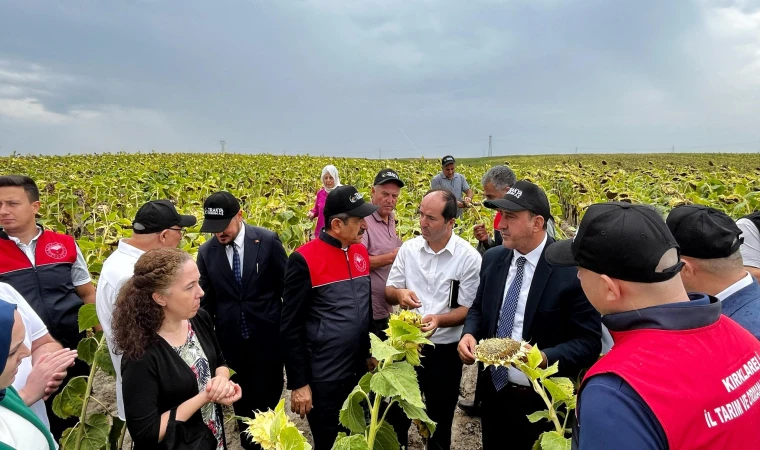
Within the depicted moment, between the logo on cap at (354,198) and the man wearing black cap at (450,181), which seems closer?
the logo on cap at (354,198)

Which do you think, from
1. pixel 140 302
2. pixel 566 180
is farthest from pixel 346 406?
pixel 566 180

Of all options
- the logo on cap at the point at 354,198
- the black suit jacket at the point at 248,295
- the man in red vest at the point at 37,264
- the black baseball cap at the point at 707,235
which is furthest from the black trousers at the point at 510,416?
the man in red vest at the point at 37,264

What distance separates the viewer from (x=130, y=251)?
9.32ft

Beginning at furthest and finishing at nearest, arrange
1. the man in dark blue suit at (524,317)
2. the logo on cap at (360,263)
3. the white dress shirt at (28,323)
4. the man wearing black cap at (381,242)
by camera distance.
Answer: the man wearing black cap at (381,242) < the logo on cap at (360,263) < the man in dark blue suit at (524,317) < the white dress shirt at (28,323)

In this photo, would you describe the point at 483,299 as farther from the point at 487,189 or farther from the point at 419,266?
the point at 487,189

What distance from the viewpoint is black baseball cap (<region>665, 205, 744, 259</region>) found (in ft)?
6.82

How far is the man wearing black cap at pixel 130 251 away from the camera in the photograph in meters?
2.67

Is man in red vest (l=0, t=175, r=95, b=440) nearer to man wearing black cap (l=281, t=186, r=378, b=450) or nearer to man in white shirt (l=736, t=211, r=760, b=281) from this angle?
man wearing black cap (l=281, t=186, r=378, b=450)

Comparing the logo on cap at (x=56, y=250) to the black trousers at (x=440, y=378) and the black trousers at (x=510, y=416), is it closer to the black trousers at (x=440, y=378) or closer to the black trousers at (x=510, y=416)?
the black trousers at (x=440, y=378)

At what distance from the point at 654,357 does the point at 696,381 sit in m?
0.10

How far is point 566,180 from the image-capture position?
13109 millimetres

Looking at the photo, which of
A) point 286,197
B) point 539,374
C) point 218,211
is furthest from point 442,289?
point 286,197

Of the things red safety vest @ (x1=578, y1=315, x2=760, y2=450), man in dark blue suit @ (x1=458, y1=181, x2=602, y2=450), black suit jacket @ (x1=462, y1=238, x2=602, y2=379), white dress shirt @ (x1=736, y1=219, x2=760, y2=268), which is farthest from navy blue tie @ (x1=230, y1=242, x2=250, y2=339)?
white dress shirt @ (x1=736, y1=219, x2=760, y2=268)

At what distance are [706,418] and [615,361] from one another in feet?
0.75
